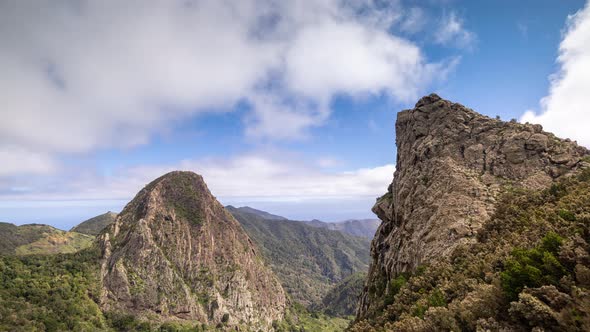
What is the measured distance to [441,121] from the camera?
177 ft

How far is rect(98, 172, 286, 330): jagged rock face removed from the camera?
151750 millimetres

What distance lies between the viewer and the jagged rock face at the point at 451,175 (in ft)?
118

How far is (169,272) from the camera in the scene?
166m

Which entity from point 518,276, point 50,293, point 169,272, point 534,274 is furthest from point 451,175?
point 50,293

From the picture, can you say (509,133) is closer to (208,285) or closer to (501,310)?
(501,310)

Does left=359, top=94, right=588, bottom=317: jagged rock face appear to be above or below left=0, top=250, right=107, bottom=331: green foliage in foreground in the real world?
above

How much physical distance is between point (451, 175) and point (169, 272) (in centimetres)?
16630

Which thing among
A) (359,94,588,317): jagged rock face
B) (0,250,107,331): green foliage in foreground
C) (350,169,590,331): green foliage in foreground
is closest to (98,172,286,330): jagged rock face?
(0,250,107,331): green foliage in foreground

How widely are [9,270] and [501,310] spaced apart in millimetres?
190816

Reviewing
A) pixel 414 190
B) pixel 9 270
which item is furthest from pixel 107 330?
pixel 414 190

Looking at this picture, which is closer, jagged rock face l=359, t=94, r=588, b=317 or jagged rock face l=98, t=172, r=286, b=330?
jagged rock face l=359, t=94, r=588, b=317

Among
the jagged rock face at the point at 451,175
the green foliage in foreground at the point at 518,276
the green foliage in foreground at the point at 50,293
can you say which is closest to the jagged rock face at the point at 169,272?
the green foliage in foreground at the point at 50,293

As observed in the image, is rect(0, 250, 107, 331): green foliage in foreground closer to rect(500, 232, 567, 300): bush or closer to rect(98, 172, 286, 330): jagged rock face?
rect(98, 172, 286, 330): jagged rock face

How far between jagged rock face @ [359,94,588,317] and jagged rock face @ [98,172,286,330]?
140559mm
